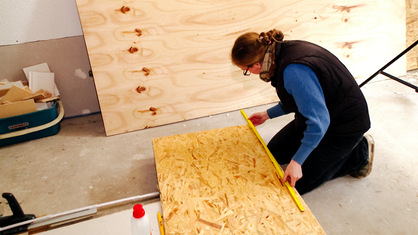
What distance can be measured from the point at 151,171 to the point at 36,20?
1.48 metres

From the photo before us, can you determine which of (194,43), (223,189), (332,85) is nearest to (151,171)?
(223,189)

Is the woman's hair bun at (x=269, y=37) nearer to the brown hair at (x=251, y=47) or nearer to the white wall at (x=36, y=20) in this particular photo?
the brown hair at (x=251, y=47)

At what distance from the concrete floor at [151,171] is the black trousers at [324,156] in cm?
9

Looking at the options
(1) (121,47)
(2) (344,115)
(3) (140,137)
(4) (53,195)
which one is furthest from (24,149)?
(2) (344,115)

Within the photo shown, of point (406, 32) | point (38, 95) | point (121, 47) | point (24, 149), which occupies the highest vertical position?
point (121, 47)

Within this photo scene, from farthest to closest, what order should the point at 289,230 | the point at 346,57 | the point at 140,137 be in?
1. the point at 346,57
2. the point at 140,137
3. the point at 289,230

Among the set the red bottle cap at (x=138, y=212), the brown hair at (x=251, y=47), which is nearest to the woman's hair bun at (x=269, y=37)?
the brown hair at (x=251, y=47)

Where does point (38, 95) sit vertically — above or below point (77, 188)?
above

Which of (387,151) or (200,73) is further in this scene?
(200,73)

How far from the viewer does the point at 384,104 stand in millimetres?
2361

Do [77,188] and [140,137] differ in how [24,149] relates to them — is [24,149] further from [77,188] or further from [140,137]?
[140,137]

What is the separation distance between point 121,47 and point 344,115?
1.53 metres

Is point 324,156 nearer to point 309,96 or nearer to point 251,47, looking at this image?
point 309,96

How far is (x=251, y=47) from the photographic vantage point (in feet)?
4.11
